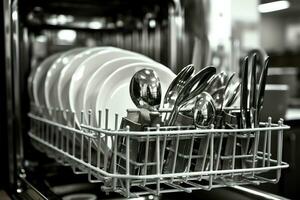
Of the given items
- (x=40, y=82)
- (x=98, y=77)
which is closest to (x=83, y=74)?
(x=98, y=77)

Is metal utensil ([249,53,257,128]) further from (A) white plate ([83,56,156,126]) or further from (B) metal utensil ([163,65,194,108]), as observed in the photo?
(A) white plate ([83,56,156,126])

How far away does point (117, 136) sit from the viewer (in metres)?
0.53

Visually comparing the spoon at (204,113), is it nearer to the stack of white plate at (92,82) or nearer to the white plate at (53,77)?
the stack of white plate at (92,82)

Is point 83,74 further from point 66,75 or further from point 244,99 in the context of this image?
point 244,99

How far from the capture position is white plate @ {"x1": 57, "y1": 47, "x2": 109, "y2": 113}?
2.85ft

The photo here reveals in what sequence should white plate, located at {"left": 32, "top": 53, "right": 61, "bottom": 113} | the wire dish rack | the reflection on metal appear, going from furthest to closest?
white plate, located at {"left": 32, "top": 53, "right": 61, "bottom": 113}
the reflection on metal
the wire dish rack

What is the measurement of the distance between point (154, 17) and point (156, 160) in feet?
2.35

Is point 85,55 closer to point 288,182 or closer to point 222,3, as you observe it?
point 222,3

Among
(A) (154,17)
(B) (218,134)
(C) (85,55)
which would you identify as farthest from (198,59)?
(B) (218,134)

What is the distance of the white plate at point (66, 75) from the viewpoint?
2.85ft

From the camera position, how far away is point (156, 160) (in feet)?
Result: 1.73

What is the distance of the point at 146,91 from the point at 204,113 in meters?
0.09

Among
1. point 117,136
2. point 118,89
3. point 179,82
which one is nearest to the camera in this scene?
point 117,136

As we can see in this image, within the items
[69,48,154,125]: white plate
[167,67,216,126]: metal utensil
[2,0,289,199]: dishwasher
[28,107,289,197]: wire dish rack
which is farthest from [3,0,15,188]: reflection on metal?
[167,67,216,126]: metal utensil
